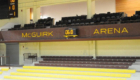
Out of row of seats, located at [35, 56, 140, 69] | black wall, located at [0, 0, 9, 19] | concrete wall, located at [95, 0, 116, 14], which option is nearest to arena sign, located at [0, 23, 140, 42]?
row of seats, located at [35, 56, 140, 69]

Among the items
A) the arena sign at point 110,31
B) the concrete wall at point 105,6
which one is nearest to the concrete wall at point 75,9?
the concrete wall at point 105,6

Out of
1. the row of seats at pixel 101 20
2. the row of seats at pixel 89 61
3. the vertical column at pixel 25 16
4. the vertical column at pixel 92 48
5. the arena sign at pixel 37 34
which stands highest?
the vertical column at pixel 25 16

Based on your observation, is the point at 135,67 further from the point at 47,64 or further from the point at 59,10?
the point at 59,10

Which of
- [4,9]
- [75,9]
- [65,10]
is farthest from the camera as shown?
[65,10]

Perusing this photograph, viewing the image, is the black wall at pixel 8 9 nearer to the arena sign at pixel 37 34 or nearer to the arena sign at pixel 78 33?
the arena sign at pixel 78 33

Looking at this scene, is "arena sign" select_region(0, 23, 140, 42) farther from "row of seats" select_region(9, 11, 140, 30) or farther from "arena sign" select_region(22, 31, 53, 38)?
"row of seats" select_region(9, 11, 140, 30)

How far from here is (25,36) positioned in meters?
11.1

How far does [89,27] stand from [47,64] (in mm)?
3389

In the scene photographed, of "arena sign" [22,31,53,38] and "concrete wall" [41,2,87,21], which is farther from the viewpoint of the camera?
"concrete wall" [41,2,87,21]

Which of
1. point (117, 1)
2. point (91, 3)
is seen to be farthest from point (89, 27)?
point (117, 1)

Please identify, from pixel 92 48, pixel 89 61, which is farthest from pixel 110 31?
pixel 89 61

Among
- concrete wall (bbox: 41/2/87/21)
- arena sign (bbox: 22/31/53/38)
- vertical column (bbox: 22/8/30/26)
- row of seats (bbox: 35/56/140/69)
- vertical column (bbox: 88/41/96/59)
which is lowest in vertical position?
row of seats (bbox: 35/56/140/69)

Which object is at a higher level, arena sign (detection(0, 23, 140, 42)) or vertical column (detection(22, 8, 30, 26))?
vertical column (detection(22, 8, 30, 26))

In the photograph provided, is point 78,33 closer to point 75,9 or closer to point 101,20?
point 101,20
